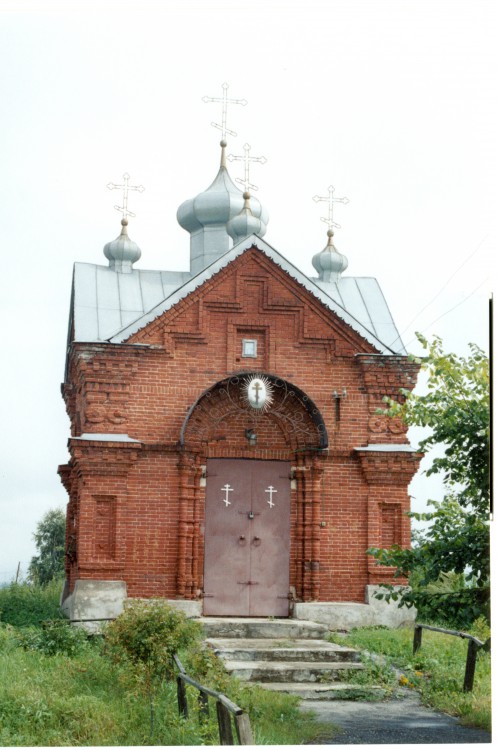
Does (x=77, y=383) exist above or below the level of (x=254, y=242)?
below

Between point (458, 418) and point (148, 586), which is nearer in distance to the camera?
point (458, 418)

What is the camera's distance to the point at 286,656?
33.2 feet

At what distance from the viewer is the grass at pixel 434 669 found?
8.68 m

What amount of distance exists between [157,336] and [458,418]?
5503 mm

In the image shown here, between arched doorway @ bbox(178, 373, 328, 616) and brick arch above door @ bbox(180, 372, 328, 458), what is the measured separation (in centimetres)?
1

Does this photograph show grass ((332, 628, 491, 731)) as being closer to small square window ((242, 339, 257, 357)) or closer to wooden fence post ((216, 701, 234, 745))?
wooden fence post ((216, 701, 234, 745))

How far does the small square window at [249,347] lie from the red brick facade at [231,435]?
62 millimetres

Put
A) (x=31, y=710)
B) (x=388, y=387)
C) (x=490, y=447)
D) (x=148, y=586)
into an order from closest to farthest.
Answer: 1. (x=490, y=447)
2. (x=31, y=710)
3. (x=148, y=586)
4. (x=388, y=387)

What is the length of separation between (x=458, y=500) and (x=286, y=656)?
3.10 metres

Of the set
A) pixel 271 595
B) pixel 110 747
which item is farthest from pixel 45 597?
pixel 110 747

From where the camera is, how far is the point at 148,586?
11805mm

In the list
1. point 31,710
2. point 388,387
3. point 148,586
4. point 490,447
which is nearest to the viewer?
point 490,447

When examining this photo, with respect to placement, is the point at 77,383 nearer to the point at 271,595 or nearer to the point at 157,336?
the point at 157,336

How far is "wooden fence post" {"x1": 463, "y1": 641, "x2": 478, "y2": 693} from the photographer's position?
909cm
